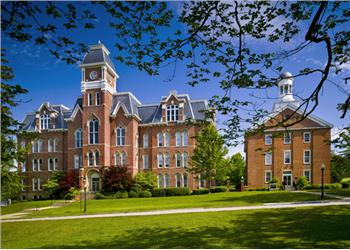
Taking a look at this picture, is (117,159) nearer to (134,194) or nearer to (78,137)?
(78,137)

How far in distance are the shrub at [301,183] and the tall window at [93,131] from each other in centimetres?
2512

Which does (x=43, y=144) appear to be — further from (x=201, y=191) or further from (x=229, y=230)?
(x=229, y=230)

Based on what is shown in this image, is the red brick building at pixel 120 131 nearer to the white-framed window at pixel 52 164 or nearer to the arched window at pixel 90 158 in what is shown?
the arched window at pixel 90 158

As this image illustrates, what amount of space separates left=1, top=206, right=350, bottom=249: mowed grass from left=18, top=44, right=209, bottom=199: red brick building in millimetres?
23004

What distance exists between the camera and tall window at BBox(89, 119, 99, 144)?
3922 centimetres

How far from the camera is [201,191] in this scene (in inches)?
1395

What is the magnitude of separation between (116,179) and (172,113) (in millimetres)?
11083

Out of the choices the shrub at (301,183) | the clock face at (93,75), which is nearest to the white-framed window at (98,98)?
the clock face at (93,75)

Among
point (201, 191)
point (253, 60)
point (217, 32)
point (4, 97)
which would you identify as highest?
point (217, 32)

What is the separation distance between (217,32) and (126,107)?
111 ft

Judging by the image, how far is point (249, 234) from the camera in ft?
35.0

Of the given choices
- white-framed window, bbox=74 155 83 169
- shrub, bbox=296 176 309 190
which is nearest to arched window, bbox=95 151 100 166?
white-framed window, bbox=74 155 83 169

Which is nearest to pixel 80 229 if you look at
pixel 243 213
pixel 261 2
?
pixel 243 213

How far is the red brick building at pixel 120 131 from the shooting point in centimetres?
3869
